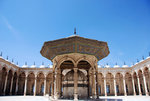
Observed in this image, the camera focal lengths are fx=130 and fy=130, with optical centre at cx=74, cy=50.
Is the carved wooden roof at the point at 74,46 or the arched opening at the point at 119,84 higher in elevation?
the carved wooden roof at the point at 74,46

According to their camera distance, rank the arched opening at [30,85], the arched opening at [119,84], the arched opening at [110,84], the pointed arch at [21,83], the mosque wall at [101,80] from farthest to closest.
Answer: the arched opening at [30,85], the pointed arch at [21,83], the arched opening at [110,84], the arched opening at [119,84], the mosque wall at [101,80]

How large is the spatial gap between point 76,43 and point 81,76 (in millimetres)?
2856

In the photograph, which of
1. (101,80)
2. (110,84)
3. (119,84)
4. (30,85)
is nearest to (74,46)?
(101,80)

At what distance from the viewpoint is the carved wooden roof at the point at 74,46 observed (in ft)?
22.0

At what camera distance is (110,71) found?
2484cm

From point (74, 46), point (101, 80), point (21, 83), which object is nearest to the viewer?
point (74, 46)

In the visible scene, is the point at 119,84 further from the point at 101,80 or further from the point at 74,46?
the point at 74,46

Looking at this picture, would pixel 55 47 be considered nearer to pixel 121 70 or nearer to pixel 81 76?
pixel 81 76

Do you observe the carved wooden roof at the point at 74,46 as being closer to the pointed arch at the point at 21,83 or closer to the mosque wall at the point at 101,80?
the mosque wall at the point at 101,80

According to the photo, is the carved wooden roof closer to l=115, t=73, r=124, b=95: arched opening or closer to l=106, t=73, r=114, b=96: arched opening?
l=106, t=73, r=114, b=96: arched opening

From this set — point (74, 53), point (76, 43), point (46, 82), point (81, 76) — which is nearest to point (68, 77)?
point (81, 76)

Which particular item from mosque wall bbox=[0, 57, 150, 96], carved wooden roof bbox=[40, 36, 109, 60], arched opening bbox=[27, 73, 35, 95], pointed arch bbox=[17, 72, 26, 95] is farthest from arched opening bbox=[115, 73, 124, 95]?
carved wooden roof bbox=[40, 36, 109, 60]

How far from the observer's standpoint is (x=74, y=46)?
6.90m

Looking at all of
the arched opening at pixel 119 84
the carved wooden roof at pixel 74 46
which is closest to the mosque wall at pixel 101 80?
the arched opening at pixel 119 84
